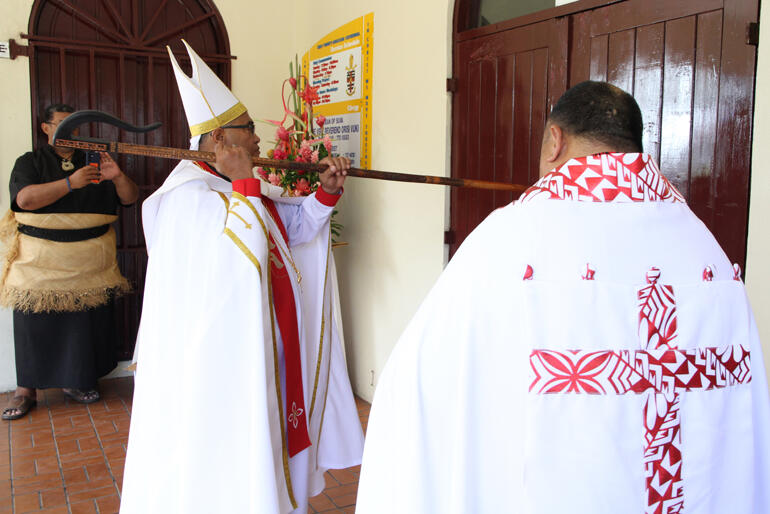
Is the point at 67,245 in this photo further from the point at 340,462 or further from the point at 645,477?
the point at 645,477

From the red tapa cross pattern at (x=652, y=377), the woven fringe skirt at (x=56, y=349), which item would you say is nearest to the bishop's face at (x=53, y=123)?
the woven fringe skirt at (x=56, y=349)

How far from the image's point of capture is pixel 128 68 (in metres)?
4.80

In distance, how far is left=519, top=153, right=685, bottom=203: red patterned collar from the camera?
47.1 inches

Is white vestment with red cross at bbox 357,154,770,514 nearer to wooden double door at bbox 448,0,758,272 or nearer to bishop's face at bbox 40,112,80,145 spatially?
wooden double door at bbox 448,0,758,272

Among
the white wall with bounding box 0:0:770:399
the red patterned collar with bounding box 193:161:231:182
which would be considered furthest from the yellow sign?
the red patterned collar with bounding box 193:161:231:182

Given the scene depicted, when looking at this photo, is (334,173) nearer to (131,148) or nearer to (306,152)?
(131,148)

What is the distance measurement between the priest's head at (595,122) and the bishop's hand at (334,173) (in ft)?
4.73

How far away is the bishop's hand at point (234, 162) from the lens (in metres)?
2.42

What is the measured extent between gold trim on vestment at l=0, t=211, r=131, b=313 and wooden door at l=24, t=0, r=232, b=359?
0.58 m

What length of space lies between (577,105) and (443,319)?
1.56 ft

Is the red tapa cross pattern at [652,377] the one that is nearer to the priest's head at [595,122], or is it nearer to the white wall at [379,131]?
the priest's head at [595,122]

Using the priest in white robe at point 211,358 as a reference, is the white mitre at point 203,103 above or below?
above

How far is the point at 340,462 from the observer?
9.57 feet

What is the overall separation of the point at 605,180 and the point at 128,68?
443cm
